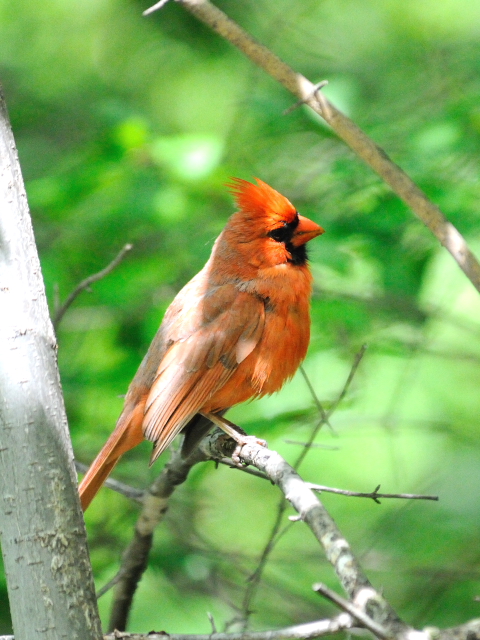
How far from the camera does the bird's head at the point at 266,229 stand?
130 inches

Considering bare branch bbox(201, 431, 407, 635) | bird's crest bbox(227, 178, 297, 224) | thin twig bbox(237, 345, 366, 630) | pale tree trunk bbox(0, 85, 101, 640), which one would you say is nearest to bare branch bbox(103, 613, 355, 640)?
bare branch bbox(201, 431, 407, 635)

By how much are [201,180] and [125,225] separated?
0.42 metres

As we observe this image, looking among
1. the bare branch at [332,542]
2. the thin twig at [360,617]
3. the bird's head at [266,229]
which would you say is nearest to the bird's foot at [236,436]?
the bare branch at [332,542]

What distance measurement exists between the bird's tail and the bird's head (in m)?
0.81

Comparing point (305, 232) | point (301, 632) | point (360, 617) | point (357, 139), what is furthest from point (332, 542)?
point (305, 232)

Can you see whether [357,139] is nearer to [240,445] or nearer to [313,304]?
[240,445]

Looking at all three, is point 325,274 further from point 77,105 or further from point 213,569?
point 77,105

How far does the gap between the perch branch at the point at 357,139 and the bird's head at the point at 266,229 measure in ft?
3.53

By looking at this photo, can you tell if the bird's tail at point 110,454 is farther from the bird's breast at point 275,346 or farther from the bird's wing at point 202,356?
the bird's breast at point 275,346

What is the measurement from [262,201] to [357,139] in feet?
3.96

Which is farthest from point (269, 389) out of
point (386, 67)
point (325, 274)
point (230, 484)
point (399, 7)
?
point (399, 7)

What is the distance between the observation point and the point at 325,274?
459cm

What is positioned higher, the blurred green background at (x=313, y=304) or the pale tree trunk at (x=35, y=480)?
the pale tree trunk at (x=35, y=480)

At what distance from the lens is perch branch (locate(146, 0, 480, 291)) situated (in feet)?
6.51
